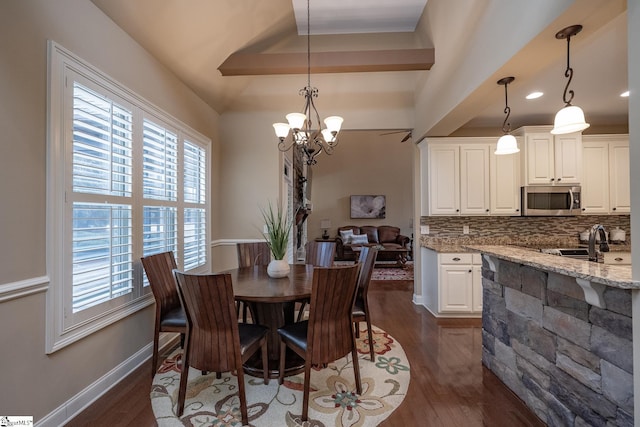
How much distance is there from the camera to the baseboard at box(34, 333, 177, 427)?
5.77 ft

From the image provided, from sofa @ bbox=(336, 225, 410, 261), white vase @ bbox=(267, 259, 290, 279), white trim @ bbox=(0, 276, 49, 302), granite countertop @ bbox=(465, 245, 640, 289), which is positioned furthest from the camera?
sofa @ bbox=(336, 225, 410, 261)

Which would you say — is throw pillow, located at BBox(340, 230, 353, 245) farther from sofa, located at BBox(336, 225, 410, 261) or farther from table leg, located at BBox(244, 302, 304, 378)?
table leg, located at BBox(244, 302, 304, 378)

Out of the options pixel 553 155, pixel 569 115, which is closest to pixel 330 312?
pixel 569 115

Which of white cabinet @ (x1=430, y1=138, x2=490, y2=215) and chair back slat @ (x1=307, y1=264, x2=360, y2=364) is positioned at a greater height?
white cabinet @ (x1=430, y1=138, x2=490, y2=215)

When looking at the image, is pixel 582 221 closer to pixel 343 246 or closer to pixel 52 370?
pixel 343 246

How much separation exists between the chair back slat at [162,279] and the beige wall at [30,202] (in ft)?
1.53

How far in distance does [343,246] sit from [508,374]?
6.07 m

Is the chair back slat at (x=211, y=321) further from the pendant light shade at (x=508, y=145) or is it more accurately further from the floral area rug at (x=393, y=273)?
the floral area rug at (x=393, y=273)

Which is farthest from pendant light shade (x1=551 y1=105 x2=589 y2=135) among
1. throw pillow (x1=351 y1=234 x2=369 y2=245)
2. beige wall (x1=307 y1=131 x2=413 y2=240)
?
beige wall (x1=307 y1=131 x2=413 y2=240)

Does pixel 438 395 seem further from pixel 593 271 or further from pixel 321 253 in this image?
pixel 321 253

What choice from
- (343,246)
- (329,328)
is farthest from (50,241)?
(343,246)

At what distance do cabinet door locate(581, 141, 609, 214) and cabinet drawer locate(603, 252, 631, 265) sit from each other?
0.56m

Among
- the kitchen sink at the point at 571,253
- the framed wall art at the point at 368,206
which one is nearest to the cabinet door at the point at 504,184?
the kitchen sink at the point at 571,253

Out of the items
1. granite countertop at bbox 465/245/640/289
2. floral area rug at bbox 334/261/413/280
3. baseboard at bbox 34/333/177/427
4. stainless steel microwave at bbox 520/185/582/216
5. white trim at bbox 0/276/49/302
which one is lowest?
floral area rug at bbox 334/261/413/280
